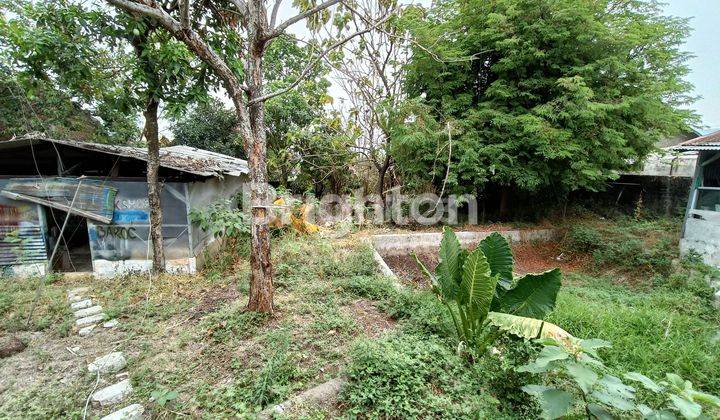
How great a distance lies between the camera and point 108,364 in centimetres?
289

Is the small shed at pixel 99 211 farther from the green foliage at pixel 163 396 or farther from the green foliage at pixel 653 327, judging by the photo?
the green foliage at pixel 653 327

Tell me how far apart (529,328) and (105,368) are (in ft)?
12.5

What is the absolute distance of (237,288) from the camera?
4512 millimetres

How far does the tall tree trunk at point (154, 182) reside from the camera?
505 centimetres

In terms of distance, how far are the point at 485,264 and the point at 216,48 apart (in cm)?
497

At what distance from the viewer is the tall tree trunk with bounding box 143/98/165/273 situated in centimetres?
505

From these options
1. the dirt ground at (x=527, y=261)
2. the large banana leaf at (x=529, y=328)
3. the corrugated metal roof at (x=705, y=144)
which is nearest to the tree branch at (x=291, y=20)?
the large banana leaf at (x=529, y=328)

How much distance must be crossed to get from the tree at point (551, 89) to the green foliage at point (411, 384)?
225 inches

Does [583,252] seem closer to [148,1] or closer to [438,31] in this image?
[438,31]

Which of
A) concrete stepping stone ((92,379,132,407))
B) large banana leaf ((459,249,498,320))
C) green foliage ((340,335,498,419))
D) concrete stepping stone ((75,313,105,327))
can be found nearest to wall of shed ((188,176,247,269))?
concrete stepping stone ((75,313,105,327))

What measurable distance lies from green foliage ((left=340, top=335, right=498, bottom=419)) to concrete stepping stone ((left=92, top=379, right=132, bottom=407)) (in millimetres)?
1788

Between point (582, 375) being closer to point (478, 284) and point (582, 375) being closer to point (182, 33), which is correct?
point (478, 284)

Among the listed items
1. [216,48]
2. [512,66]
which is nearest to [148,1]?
[216,48]

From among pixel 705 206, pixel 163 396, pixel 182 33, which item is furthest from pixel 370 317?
pixel 705 206
